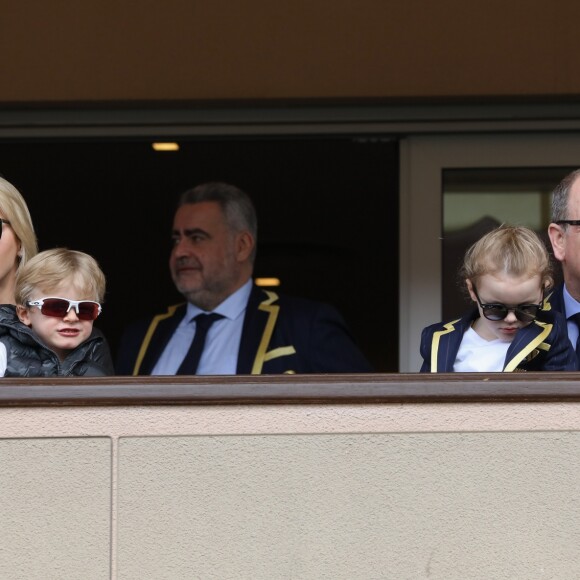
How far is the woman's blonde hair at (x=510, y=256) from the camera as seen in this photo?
3842 millimetres

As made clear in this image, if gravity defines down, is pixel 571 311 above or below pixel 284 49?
below

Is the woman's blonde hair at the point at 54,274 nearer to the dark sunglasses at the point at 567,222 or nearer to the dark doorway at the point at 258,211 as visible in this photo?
the dark sunglasses at the point at 567,222

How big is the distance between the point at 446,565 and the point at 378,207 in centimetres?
301

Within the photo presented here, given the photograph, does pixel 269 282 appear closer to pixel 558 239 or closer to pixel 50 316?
pixel 558 239

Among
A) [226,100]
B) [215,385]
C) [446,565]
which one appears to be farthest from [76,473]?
[226,100]

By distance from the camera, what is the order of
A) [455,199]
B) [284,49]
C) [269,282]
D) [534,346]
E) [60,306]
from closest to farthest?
[534,346]
[60,306]
[284,49]
[455,199]
[269,282]

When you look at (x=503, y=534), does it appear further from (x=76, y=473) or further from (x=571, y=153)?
(x=571, y=153)

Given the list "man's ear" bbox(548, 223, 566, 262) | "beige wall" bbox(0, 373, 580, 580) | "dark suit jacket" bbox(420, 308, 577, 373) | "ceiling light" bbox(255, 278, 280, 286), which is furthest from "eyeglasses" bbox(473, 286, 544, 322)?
"ceiling light" bbox(255, 278, 280, 286)

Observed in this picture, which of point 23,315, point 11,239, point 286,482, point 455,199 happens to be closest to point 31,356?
point 23,315

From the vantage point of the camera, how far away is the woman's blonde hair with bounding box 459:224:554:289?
384cm

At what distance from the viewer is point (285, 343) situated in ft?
16.6

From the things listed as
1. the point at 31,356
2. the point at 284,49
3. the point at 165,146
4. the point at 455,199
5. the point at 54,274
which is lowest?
the point at 31,356

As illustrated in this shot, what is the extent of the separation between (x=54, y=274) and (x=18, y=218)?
0.90 feet

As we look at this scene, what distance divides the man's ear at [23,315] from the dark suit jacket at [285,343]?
3.52 ft
